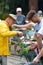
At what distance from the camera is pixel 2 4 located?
20719 millimetres

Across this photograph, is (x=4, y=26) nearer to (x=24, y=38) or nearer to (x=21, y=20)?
(x=24, y=38)

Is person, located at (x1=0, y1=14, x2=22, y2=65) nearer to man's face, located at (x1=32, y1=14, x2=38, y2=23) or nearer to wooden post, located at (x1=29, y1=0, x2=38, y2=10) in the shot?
man's face, located at (x1=32, y1=14, x2=38, y2=23)

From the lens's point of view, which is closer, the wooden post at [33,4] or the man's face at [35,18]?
the man's face at [35,18]

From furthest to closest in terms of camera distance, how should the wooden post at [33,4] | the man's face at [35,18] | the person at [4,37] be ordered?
the wooden post at [33,4] → the person at [4,37] → the man's face at [35,18]

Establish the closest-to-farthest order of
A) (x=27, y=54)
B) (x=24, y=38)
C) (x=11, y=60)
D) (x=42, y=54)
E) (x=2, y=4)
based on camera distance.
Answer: (x=42, y=54)
(x=27, y=54)
(x=24, y=38)
(x=11, y=60)
(x=2, y=4)

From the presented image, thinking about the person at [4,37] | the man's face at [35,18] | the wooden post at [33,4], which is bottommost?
the wooden post at [33,4]

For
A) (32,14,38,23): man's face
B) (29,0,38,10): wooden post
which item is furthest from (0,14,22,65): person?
(29,0,38,10): wooden post

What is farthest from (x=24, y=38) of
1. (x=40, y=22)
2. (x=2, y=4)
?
(x=2, y=4)

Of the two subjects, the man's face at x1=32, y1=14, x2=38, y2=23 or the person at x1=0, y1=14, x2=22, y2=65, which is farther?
the person at x1=0, y1=14, x2=22, y2=65

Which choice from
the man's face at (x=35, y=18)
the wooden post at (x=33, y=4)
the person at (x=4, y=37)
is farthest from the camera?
the wooden post at (x=33, y=4)

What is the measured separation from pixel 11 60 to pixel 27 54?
365cm

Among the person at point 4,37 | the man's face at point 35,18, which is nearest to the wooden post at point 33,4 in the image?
the person at point 4,37

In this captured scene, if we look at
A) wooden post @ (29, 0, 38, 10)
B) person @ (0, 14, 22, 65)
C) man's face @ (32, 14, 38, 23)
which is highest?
man's face @ (32, 14, 38, 23)

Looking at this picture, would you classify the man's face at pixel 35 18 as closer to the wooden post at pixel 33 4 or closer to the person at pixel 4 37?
the person at pixel 4 37
